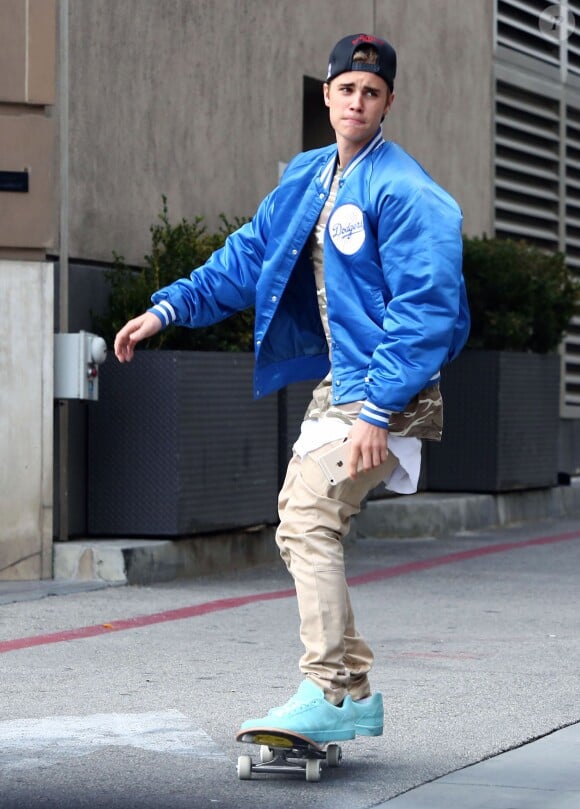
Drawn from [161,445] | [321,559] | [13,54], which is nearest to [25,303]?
[161,445]

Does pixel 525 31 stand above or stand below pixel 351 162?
above

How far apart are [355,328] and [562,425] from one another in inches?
459

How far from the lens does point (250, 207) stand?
11.5 meters

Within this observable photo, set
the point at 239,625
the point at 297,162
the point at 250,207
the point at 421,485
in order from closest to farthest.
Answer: the point at 297,162 → the point at 239,625 → the point at 250,207 → the point at 421,485

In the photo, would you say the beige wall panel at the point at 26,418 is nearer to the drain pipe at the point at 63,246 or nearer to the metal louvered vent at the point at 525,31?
the drain pipe at the point at 63,246

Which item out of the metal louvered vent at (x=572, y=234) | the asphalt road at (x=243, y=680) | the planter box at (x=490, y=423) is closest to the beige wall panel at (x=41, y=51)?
the asphalt road at (x=243, y=680)

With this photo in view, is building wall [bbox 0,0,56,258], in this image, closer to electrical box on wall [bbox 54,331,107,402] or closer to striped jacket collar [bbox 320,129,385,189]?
electrical box on wall [bbox 54,331,107,402]

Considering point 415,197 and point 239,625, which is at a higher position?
point 415,197

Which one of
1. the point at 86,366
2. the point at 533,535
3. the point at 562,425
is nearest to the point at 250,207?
the point at 86,366

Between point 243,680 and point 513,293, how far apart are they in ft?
24.1

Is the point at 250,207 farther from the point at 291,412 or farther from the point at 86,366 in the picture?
the point at 86,366

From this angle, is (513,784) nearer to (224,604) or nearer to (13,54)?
(224,604)

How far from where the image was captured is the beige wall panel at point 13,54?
9.20 m

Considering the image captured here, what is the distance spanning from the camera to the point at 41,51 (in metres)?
9.25
